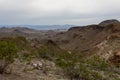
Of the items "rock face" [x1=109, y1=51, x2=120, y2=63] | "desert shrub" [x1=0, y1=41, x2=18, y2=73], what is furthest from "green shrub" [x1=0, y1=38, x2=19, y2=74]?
"rock face" [x1=109, y1=51, x2=120, y2=63]

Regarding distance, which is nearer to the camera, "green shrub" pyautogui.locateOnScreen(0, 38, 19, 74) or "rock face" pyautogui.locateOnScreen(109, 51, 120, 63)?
"green shrub" pyautogui.locateOnScreen(0, 38, 19, 74)

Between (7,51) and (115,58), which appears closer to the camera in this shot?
(7,51)

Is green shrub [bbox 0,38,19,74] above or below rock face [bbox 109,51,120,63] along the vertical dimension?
above

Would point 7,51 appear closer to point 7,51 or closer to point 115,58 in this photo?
point 7,51

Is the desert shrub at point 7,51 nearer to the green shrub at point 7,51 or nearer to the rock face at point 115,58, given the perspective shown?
the green shrub at point 7,51

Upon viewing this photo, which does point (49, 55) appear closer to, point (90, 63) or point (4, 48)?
point (90, 63)

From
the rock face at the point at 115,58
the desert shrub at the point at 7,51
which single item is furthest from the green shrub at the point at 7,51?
the rock face at the point at 115,58

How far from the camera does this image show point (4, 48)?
11.5 metres

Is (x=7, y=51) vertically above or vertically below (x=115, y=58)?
above

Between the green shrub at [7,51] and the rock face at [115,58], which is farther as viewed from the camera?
the rock face at [115,58]

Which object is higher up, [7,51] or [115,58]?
[7,51]

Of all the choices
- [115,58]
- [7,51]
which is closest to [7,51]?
[7,51]

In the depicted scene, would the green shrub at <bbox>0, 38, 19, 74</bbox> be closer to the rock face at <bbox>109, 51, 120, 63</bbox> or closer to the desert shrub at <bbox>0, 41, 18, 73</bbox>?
the desert shrub at <bbox>0, 41, 18, 73</bbox>

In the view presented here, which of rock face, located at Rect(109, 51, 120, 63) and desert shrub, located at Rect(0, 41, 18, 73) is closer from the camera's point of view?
desert shrub, located at Rect(0, 41, 18, 73)
